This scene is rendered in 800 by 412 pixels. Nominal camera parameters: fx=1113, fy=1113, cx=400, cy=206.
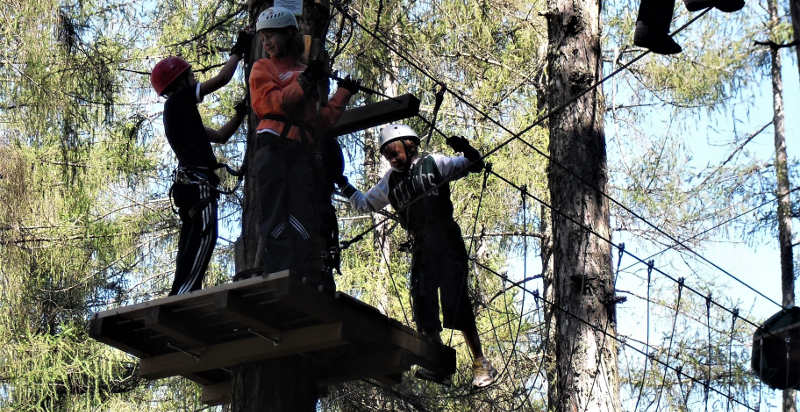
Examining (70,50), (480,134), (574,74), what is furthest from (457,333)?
(70,50)

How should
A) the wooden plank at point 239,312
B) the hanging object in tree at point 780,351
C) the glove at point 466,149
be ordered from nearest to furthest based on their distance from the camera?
the wooden plank at point 239,312 < the glove at point 466,149 < the hanging object in tree at point 780,351

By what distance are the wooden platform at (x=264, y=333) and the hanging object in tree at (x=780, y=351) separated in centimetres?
261

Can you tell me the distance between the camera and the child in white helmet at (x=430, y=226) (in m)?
6.23

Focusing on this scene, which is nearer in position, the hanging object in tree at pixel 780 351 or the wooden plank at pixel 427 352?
the wooden plank at pixel 427 352

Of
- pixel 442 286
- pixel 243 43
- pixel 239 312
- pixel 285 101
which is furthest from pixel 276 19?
pixel 442 286

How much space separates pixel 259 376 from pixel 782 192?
30.1 feet

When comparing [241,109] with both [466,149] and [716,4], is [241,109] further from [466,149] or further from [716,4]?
[716,4]

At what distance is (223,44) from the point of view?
391 inches

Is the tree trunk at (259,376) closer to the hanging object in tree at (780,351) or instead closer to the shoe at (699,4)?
the shoe at (699,4)

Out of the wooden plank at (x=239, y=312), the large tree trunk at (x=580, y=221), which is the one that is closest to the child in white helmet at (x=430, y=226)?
the large tree trunk at (x=580, y=221)

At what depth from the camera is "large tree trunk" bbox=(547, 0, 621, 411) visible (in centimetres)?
696

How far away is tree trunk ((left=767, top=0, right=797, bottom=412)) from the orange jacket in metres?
7.55

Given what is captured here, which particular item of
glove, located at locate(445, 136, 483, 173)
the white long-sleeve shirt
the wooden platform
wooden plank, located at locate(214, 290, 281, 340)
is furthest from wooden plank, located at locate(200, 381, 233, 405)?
glove, located at locate(445, 136, 483, 173)

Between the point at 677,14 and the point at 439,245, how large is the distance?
724cm
